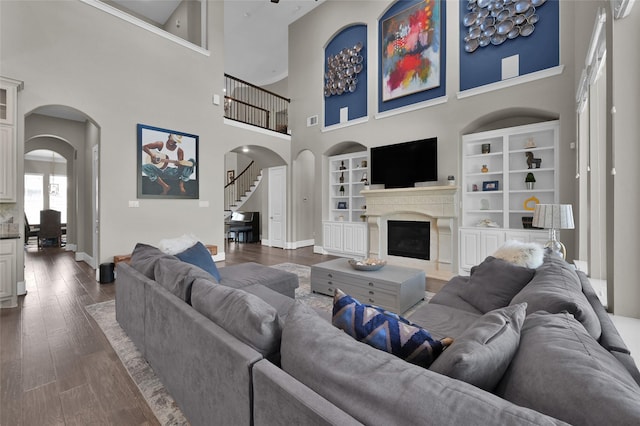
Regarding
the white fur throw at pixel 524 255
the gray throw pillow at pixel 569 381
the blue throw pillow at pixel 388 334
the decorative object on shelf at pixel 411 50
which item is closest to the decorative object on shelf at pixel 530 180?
the decorative object on shelf at pixel 411 50

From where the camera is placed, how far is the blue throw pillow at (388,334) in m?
1.02

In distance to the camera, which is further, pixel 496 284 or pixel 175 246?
pixel 175 246

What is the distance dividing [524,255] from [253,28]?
8668mm

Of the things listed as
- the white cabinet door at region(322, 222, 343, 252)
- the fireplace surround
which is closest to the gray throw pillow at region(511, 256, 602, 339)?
the fireplace surround

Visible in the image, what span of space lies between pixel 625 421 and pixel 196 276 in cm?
189

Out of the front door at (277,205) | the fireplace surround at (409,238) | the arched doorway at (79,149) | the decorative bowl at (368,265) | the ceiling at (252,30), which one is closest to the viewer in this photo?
the decorative bowl at (368,265)

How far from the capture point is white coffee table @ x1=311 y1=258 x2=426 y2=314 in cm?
314

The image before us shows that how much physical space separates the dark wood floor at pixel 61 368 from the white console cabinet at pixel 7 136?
1.46 m

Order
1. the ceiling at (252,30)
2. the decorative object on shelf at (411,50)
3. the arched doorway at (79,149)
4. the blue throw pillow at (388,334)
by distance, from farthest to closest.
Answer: the ceiling at (252,30), the arched doorway at (79,149), the decorative object on shelf at (411,50), the blue throw pillow at (388,334)

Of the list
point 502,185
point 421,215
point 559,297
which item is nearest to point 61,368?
point 559,297

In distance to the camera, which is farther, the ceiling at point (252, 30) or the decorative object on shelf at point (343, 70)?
the decorative object on shelf at point (343, 70)

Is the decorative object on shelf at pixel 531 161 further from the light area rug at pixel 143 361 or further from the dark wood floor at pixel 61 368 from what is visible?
the dark wood floor at pixel 61 368

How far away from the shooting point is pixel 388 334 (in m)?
1.06

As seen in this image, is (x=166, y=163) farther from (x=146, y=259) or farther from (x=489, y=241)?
(x=489, y=241)
